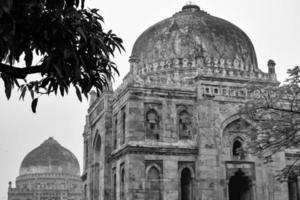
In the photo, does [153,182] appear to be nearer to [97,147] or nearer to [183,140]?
[183,140]

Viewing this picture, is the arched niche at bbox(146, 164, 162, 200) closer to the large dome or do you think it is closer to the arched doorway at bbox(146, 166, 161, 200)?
the arched doorway at bbox(146, 166, 161, 200)

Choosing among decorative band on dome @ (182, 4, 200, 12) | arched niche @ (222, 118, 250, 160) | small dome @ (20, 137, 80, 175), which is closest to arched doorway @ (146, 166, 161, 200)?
arched niche @ (222, 118, 250, 160)

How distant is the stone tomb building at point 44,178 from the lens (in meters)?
63.1

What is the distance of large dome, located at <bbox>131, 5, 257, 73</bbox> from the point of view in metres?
29.3

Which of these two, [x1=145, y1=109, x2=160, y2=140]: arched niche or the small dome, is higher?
the small dome

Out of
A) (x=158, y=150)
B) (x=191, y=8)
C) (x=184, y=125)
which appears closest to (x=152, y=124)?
(x=158, y=150)

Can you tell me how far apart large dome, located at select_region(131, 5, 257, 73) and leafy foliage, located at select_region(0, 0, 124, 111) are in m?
22.4

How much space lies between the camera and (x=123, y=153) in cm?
2383

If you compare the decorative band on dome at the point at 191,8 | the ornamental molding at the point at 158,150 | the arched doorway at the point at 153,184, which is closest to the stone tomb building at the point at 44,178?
the decorative band on dome at the point at 191,8

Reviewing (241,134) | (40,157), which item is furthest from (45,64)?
(40,157)

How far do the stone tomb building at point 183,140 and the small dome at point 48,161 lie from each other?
36.9m

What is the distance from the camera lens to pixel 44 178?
2516 inches

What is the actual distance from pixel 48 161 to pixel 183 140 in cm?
4234

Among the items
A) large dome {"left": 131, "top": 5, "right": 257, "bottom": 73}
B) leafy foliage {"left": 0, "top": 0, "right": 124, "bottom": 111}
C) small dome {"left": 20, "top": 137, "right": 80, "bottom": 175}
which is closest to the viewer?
leafy foliage {"left": 0, "top": 0, "right": 124, "bottom": 111}
